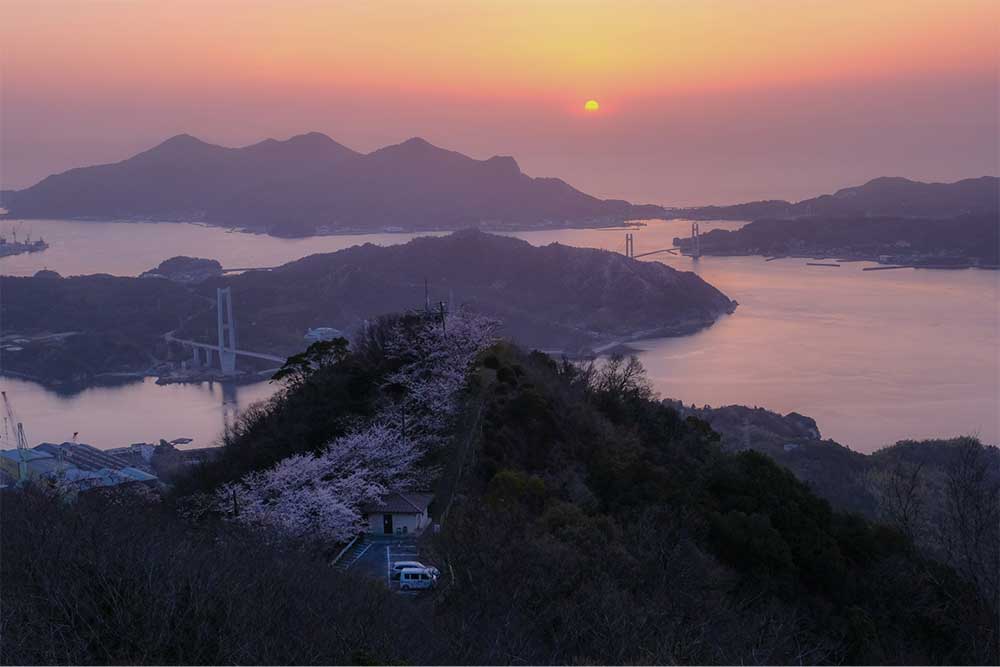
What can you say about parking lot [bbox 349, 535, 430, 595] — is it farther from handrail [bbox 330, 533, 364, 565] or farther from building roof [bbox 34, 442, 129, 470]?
building roof [bbox 34, 442, 129, 470]

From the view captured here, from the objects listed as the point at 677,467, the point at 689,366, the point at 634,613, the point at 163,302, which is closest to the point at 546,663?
the point at 634,613

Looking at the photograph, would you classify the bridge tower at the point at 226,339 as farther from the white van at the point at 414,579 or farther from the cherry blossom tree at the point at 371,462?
the white van at the point at 414,579

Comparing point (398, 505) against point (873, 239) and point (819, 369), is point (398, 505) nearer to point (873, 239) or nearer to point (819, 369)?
point (819, 369)

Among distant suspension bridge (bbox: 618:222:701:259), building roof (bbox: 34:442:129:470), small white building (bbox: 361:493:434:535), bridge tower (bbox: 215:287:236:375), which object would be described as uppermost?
distant suspension bridge (bbox: 618:222:701:259)

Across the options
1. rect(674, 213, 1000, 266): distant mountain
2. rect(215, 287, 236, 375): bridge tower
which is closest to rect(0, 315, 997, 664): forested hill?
rect(215, 287, 236, 375): bridge tower

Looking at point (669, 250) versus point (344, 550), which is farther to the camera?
point (669, 250)

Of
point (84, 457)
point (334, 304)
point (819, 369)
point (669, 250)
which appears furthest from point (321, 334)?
point (669, 250)

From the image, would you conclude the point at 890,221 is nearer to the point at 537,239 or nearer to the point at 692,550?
the point at 537,239
